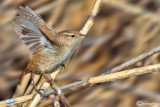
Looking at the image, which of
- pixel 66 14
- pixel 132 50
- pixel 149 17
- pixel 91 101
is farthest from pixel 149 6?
pixel 91 101

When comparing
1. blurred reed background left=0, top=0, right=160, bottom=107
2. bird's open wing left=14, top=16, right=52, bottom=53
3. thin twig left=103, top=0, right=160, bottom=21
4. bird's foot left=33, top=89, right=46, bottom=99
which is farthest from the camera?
thin twig left=103, top=0, right=160, bottom=21

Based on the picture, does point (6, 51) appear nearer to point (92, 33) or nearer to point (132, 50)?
point (92, 33)

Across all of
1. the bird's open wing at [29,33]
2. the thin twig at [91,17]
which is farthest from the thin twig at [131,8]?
the bird's open wing at [29,33]

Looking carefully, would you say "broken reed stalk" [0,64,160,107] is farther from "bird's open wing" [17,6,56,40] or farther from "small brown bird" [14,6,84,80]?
"bird's open wing" [17,6,56,40]

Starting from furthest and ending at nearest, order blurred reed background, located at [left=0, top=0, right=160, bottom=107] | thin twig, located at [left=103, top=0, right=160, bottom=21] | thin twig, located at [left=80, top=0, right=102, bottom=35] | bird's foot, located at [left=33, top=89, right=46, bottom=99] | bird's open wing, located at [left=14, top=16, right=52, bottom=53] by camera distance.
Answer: thin twig, located at [left=103, top=0, right=160, bottom=21] → blurred reed background, located at [left=0, top=0, right=160, bottom=107] → thin twig, located at [left=80, top=0, right=102, bottom=35] → bird's foot, located at [left=33, top=89, right=46, bottom=99] → bird's open wing, located at [left=14, top=16, right=52, bottom=53]

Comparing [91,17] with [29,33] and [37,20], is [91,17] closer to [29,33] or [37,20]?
[37,20]

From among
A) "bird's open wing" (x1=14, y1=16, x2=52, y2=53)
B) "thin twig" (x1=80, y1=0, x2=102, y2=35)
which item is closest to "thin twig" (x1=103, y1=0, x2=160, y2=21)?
"thin twig" (x1=80, y1=0, x2=102, y2=35)

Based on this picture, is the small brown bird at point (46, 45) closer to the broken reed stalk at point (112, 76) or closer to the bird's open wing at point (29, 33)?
the bird's open wing at point (29, 33)
